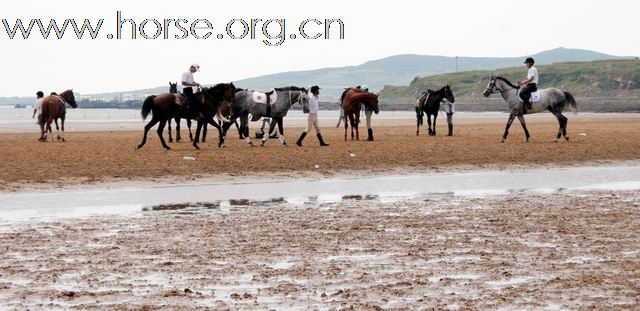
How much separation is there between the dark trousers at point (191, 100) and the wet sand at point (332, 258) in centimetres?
1320

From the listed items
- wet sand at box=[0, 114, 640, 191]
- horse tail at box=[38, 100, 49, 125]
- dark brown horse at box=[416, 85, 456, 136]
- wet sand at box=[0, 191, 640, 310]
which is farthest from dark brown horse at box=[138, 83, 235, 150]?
wet sand at box=[0, 191, 640, 310]

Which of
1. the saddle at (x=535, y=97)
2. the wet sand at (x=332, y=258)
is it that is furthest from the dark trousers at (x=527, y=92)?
the wet sand at (x=332, y=258)

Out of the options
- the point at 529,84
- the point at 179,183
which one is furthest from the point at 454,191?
the point at 529,84

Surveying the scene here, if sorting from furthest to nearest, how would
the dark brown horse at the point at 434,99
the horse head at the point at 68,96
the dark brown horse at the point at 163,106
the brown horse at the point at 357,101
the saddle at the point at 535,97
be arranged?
the horse head at the point at 68,96 → the dark brown horse at the point at 434,99 → the brown horse at the point at 357,101 → the saddle at the point at 535,97 → the dark brown horse at the point at 163,106

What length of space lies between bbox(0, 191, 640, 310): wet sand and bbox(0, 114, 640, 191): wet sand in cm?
663

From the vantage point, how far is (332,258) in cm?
1197

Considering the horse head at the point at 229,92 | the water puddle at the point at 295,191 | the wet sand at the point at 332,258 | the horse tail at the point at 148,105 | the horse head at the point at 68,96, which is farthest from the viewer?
the horse head at the point at 68,96

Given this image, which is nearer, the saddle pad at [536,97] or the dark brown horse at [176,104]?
the dark brown horse at [176,104]

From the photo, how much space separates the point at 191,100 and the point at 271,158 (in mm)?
4098

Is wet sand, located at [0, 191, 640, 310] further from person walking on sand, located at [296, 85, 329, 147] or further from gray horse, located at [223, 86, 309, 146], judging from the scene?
gray horse, located at [223, 86, 309, 146]

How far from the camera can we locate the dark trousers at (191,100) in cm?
3091

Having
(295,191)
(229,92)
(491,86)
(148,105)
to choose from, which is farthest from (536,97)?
(295,191)

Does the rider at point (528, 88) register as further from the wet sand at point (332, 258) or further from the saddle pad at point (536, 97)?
the wet sand at point (332, 258)

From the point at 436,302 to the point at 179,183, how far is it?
14390mm
